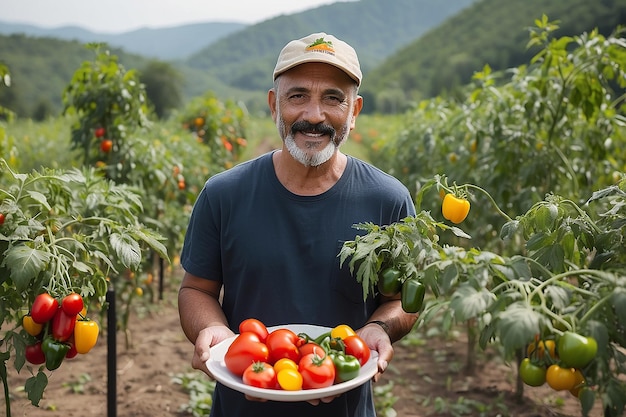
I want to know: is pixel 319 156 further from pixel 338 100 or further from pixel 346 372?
pixel 346 372

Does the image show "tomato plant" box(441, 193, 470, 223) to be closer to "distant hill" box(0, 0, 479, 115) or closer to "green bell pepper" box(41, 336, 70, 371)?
"green bell pepper" box(41, 336, 70, 371)

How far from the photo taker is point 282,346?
1.82 meters

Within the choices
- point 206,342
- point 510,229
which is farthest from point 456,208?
point 206,342

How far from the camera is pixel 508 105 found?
383 centimetres

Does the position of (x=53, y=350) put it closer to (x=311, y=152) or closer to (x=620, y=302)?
(x=311, y=152)

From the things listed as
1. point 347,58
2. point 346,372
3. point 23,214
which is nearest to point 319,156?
point 347,58

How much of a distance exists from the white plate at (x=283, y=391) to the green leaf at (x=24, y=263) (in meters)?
0.62

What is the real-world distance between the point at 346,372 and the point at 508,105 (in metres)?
2.65

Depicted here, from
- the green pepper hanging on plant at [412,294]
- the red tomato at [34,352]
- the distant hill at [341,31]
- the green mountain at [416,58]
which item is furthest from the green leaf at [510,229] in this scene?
the distant hill at [341,31]

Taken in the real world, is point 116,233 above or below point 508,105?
below

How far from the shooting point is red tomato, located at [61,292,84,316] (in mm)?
1944

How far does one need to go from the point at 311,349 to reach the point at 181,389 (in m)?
2.67

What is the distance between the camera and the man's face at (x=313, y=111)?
205cm

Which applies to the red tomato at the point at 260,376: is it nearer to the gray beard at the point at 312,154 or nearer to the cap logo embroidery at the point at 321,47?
the gray beard at the point at 312,154
